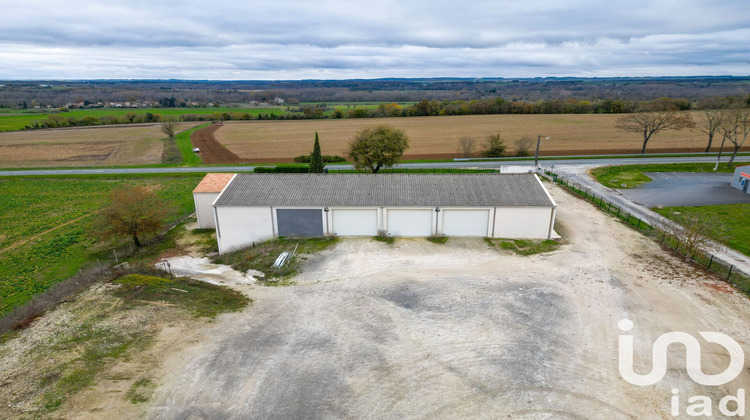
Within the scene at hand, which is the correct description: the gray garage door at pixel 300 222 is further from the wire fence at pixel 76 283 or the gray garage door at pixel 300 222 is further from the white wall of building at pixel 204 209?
the wire fence at pixel 76 283

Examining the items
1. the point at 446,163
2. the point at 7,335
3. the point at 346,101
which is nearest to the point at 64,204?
the point at 7,335

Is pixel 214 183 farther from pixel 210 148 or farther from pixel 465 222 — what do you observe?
pixel 210 148

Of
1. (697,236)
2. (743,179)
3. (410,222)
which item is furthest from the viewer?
(743,179)

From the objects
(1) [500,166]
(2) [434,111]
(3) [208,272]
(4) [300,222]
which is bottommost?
(3) [208,272]

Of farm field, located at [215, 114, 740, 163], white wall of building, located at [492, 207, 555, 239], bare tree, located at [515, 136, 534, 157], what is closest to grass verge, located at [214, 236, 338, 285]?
white wall of building, located at [492, 207, 555, 239]

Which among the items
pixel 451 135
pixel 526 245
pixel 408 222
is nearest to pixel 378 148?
pixel 408 222

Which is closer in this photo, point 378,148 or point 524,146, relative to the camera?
point 378,148
